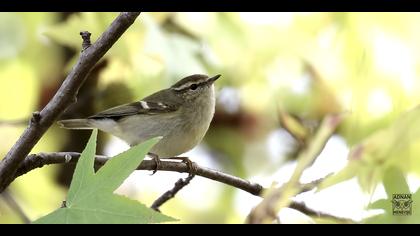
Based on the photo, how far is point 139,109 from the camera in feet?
4.33

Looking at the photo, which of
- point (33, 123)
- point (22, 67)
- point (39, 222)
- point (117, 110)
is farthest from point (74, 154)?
point (117, 110)

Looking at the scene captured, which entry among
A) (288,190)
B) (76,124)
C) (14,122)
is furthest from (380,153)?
(76,124)

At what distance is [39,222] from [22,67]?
0.56m

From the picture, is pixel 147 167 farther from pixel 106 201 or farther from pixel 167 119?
pixel 167 119

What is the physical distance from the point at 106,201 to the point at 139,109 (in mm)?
934

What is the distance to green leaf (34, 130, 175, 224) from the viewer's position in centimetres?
39

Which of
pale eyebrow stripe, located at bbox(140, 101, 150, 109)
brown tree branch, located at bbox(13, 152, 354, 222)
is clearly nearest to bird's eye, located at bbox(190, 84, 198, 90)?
pale eyebrow stripe, located at bbox(140, 101, 150, 109)

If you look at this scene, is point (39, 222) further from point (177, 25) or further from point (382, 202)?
point (177, 25)

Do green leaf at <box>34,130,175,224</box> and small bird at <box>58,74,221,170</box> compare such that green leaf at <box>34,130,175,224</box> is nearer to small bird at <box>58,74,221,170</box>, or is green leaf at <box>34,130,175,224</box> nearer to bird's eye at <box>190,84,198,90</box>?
small bird at <box>58,74,221,170</box>

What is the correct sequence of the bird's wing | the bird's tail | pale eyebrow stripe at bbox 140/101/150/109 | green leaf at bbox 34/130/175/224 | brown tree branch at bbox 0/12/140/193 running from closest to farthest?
1. green leaf at bbox 34/130/175/224
2. brown tree branch at bbox 0/12/140/193
3. the bird's tail
4. the bird's wing
5. pale eyebrow stripe at bbox 140/101/150/109

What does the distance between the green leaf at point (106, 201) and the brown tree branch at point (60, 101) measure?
0.14 metres

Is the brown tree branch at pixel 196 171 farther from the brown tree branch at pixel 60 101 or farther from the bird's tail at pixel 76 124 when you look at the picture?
the bird's tail at pixel 76 124

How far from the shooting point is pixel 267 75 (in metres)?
0.96

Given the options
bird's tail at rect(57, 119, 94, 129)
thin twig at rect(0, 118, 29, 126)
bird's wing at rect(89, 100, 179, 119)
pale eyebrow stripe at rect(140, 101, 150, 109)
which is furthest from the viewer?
pale eyebrow stripe at rect(140, 101, 150, 109)
